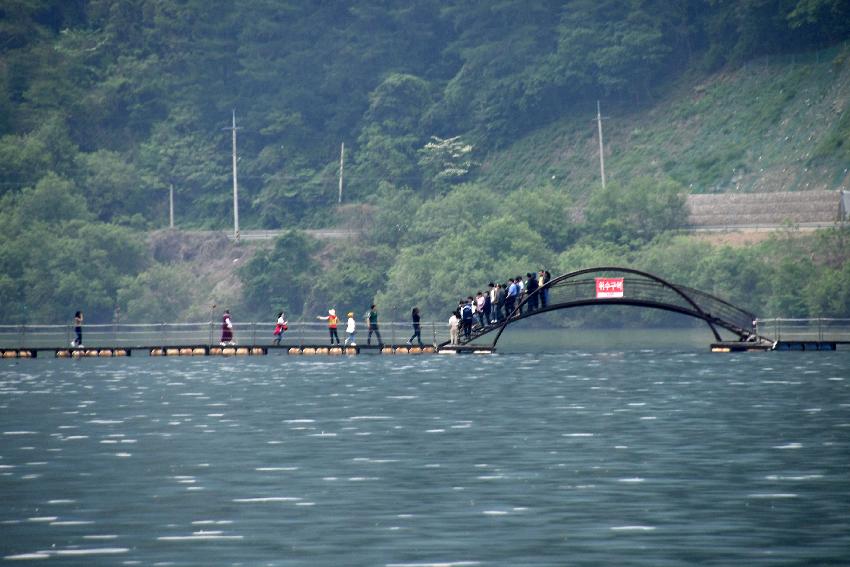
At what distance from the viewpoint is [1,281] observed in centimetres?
11500

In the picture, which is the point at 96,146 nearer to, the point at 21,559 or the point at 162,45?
the point at 162,45

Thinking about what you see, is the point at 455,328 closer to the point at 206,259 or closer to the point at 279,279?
the point at 279,279

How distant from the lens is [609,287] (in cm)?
6731

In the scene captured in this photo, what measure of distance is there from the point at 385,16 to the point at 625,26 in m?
23.2

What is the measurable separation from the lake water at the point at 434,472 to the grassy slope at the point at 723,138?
63022 millimetres

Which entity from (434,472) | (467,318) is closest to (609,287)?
(467,318)

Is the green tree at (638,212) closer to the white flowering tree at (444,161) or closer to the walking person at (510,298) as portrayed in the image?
the white flowering tree at (444,161)

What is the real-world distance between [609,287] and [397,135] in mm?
70778

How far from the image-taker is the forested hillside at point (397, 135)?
370 feet

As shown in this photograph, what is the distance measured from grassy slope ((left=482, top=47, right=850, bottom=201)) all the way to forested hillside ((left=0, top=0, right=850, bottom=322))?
20 cm

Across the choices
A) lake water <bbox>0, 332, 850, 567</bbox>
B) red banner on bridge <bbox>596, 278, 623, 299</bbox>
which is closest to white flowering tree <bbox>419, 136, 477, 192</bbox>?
red banner on bridge <bbox>596, 278, 623, 299</bbox>

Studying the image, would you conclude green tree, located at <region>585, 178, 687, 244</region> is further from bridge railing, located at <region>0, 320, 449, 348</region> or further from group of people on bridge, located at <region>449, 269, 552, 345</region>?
group of people on bridge, located at <region>449, 269, 552, 345</region>

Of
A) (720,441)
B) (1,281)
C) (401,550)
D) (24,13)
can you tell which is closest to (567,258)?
(1,281)

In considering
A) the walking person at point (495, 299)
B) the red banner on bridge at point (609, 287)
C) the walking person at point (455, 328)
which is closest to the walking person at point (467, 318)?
the walking person at point (455, 328)
